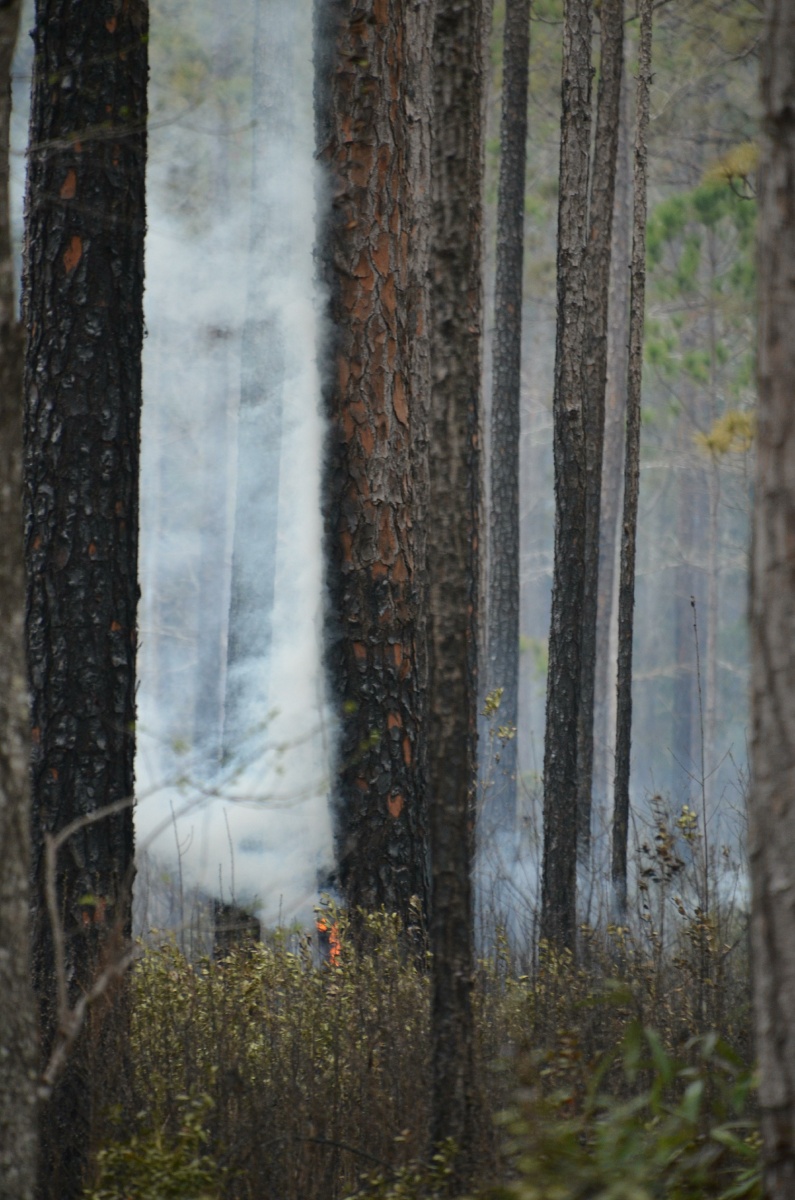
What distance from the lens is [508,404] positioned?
43.3 feet

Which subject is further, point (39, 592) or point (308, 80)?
point (308, 80)

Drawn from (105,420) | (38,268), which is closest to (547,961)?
(105,420)

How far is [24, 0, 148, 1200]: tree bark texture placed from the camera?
4.56 meters

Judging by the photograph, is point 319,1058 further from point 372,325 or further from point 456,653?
point 372,325

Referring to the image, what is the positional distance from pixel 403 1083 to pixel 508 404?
10061mm

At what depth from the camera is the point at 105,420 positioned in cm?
465

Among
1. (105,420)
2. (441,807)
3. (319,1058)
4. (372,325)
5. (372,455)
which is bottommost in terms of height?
(319,1058)

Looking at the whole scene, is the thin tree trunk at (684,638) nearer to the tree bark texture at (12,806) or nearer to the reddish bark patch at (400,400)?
the reddish bark patch at (400,400)

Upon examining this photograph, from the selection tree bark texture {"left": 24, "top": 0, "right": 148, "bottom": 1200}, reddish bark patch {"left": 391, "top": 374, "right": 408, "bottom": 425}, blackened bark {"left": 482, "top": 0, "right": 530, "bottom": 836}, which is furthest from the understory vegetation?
blackened bark {"left": 482, "top": 0, "right": 530, "bottom": 836}

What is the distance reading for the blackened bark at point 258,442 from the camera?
8805 millimetres

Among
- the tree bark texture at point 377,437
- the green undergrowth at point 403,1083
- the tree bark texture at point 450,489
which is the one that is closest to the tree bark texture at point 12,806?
the green undergrowth at point 403,1083

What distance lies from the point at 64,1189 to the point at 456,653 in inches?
76.2

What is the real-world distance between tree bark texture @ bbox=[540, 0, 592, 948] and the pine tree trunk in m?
4.96

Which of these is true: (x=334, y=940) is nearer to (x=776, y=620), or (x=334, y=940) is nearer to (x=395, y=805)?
(x=395, y=805)
